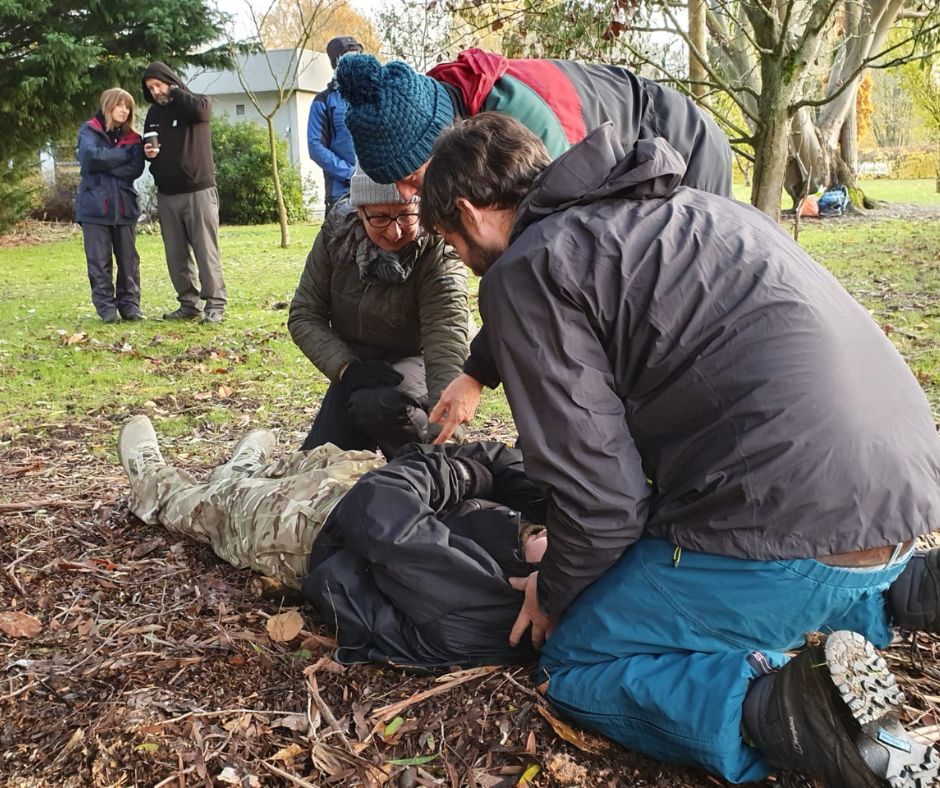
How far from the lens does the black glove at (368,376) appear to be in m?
4.13

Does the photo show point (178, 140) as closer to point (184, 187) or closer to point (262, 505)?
point (184, 187)

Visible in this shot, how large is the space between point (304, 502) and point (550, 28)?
448 cm

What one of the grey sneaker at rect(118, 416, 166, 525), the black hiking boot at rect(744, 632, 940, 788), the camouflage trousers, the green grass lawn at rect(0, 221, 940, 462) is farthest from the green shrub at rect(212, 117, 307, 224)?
the black hiking boot at rect(744, 632, 940, 788)

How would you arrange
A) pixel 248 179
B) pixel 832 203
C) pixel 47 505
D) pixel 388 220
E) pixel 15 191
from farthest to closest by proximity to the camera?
pixel 248 179 < pixel 832 203 < pixel 15 191 < pixel 47 505 < pixel 388 220

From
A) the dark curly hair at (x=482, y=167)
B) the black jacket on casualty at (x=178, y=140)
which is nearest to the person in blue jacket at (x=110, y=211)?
the black jacket on casualty at (x=178, y=140)

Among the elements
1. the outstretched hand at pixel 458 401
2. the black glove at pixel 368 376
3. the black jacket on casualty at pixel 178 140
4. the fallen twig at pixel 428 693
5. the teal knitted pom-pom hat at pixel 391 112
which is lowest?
the fallen twig at pixel 428 693

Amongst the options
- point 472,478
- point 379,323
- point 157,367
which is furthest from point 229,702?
point 157,367

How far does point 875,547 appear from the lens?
2059 millimetres

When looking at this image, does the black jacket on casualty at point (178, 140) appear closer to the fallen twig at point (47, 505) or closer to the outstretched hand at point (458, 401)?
the fallen twig at point (47, 505)

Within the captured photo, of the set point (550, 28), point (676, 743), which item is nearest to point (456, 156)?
point (676, 743)

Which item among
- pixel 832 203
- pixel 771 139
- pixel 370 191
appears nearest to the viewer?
pixel 370 191

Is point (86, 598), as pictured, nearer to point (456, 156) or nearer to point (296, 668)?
point (296, 668)

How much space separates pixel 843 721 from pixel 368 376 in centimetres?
270

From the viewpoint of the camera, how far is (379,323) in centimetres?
423
